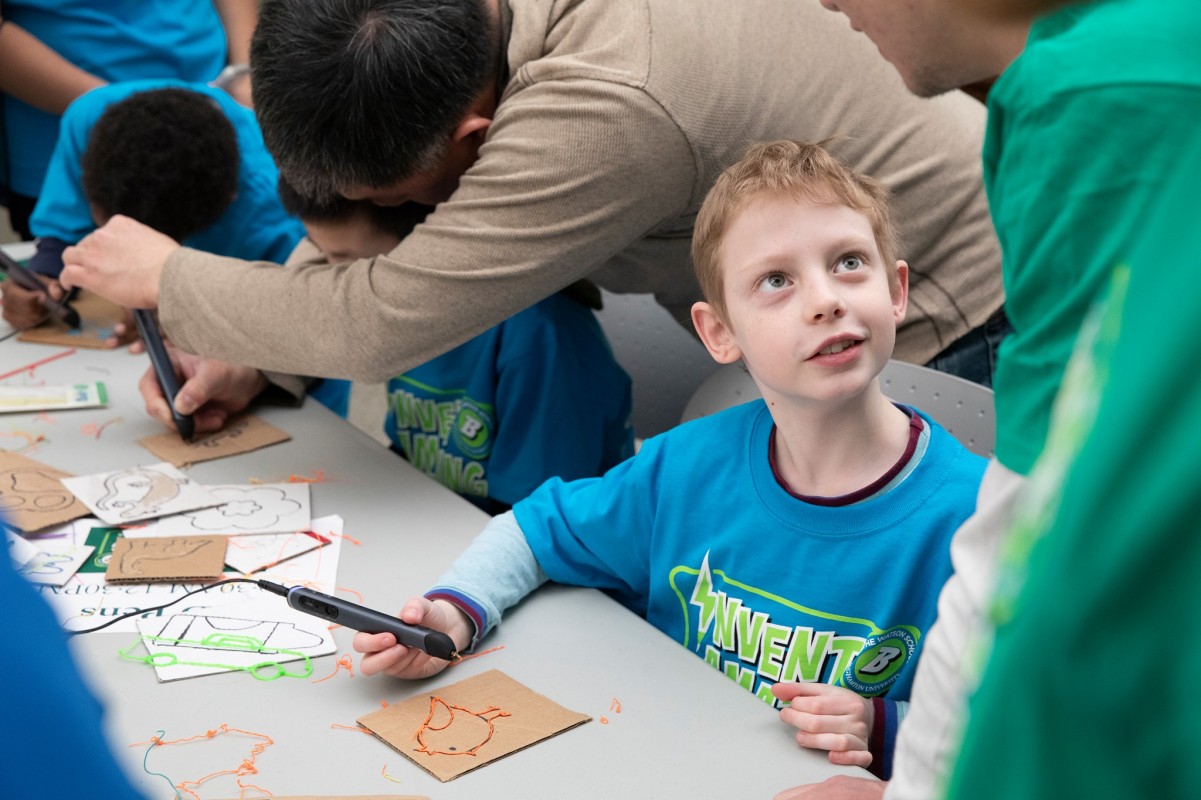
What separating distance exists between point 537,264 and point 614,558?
0.35 meters

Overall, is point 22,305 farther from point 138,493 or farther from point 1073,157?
point 1073,157

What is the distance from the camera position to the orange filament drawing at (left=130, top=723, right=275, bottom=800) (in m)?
0.81

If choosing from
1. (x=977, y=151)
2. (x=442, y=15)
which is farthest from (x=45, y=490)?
(x=977, y=151)

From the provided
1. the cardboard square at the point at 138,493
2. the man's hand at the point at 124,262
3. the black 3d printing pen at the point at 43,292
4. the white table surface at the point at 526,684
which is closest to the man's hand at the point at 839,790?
the white table surface at the point at 526,684

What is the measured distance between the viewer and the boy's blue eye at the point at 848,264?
38.9 inches

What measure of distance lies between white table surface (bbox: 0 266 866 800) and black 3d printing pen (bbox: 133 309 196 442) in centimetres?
34

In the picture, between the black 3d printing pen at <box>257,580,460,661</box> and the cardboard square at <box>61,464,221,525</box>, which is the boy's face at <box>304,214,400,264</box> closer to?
the cardboard square at <box>61,464,221,525</box>

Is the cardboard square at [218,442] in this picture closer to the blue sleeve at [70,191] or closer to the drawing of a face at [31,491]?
the drawing of a face at [31,491]

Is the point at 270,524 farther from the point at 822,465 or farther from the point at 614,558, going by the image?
the point at 822,465

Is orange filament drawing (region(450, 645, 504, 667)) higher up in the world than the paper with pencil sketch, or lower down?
higher up

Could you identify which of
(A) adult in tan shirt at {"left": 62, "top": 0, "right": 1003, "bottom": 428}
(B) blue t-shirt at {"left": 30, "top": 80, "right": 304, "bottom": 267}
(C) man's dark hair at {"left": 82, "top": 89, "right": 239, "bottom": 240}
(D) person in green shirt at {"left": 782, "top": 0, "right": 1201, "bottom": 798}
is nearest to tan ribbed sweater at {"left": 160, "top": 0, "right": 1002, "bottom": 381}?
(A) adult in tan shirt at {"left": 62, "top": 0, "right": 1003, "bottom": 428}

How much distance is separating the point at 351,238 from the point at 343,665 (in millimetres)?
691

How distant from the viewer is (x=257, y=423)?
155 cm

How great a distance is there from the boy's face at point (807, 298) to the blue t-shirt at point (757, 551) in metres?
0.10
